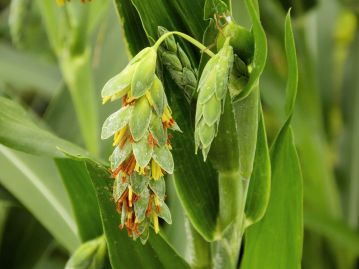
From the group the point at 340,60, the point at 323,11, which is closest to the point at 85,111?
the point at 323,11

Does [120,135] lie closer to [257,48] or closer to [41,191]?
[257,48]

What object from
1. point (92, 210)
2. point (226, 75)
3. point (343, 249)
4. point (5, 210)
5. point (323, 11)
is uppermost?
point (226, 75)

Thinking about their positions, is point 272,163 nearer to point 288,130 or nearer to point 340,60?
point 288,130

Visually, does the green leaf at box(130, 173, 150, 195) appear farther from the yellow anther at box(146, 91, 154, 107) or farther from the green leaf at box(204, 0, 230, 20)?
the green leaf at box(204, 0, 230, 20)

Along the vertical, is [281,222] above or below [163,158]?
below

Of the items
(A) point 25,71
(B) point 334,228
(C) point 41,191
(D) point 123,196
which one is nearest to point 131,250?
(D) point 123,196

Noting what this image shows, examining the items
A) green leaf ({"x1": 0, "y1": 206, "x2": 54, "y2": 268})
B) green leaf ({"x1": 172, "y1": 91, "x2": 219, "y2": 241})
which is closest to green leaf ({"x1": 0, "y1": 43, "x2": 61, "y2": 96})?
green leaf ({"x1": 0, "y1": 206, "x2": 54, "y2": 268})

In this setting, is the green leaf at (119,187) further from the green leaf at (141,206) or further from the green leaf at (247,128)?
the green leaf at (247,128)
